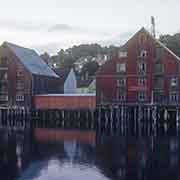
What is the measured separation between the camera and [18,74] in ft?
215

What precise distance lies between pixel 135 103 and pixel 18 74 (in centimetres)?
1979

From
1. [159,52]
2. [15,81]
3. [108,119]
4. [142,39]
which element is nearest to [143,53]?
[142,39]

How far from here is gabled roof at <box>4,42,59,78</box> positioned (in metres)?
65.8

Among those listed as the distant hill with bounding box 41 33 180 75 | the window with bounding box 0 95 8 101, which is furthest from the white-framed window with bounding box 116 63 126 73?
the distant hill with bounding box 41 33 180 75

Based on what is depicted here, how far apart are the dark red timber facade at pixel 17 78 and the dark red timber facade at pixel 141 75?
463 inches

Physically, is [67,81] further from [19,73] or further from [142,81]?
[142,81]

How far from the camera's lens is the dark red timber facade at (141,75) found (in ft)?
184

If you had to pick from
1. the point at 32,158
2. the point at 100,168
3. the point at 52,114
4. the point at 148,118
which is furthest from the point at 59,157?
the point at 52,114

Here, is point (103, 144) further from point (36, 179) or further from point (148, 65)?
point (148, 65)

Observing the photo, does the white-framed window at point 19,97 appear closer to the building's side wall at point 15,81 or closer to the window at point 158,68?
the building's side wall at point 15,81

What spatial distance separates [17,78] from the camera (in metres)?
65.6

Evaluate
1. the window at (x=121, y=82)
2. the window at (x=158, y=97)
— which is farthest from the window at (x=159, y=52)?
the window at (x=121, y=82)

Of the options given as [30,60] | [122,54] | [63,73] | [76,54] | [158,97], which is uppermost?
[76,54]

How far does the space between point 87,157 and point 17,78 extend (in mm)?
36120
